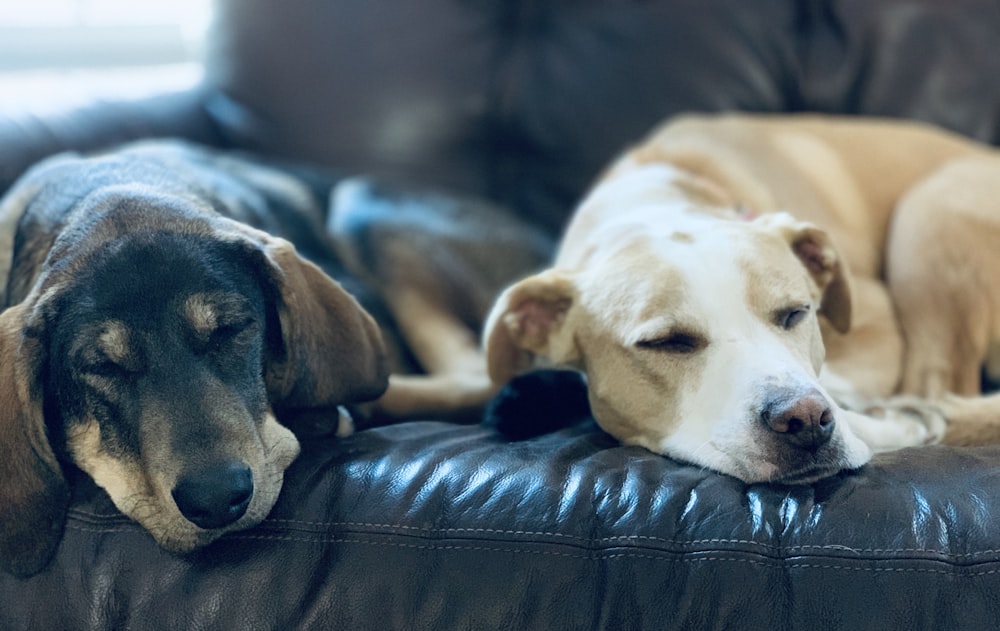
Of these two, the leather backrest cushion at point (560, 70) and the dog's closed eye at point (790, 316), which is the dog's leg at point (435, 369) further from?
the dog's closed eye at point (790, 316)

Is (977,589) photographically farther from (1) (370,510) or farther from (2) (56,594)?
(2) (56,594)

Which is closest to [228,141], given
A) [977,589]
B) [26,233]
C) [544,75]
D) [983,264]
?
[544,75]

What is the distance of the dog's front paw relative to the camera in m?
1.68

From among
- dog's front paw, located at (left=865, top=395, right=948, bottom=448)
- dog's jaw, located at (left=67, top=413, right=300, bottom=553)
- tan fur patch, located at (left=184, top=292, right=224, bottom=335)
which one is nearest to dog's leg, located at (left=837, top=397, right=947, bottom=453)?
dog's front paw, located at (left=865, top=395, right=948, bottom=448)

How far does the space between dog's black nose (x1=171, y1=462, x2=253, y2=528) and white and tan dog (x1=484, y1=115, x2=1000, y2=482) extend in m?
0.66

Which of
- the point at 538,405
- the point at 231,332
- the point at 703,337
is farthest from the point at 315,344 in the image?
the point at 703,337

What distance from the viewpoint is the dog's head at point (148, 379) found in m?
1.32

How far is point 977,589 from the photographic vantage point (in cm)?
116

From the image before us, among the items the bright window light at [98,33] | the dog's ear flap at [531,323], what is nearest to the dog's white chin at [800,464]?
the dog's ear flap at [531,323]

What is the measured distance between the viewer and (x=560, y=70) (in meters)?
2.67

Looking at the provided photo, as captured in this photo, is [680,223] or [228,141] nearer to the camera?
[680,223]

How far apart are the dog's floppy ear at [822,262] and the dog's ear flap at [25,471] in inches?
52.6

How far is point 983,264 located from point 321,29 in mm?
1847

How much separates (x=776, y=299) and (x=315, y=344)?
2.65 feet
